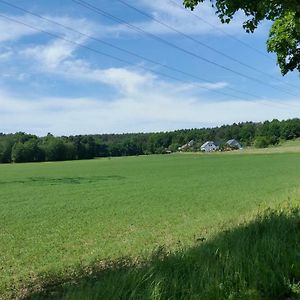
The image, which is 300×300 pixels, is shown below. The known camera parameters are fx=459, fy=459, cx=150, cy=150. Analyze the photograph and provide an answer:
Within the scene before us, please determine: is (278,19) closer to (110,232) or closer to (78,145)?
(110,232)

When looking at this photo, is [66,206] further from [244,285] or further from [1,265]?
[244,285]

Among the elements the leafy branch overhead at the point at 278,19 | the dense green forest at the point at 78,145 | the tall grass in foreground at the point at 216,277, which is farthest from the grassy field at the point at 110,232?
the dense green forest at the point at 78,145

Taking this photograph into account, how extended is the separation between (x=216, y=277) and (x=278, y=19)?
1009 cm

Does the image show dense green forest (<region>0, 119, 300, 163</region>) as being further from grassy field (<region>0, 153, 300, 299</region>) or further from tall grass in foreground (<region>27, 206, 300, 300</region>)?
tall grass in foreground (<region>27, 206, 300, 300</region>)

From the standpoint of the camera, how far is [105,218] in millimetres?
20750

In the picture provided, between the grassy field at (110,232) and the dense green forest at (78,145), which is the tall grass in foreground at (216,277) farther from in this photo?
the dense green forest at (78,145)

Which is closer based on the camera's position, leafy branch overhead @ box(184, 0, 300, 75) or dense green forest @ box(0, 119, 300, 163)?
leafy branch overhead @ box(184, 0, 300, 75)

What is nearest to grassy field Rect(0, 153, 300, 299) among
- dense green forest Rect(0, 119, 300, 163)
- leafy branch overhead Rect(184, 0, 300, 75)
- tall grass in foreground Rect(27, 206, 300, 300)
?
tall grass in foreground Rect(27, 206, 300, 300)

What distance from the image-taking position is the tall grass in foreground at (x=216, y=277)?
18.6ft

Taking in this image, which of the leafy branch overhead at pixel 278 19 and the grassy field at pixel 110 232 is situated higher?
the leafy branch overhead at pixel 278 19

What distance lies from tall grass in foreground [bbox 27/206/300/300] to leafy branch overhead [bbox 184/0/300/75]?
426 cm

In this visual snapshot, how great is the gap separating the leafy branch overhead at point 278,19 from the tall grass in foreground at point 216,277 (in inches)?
168

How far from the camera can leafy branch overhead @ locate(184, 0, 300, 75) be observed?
8.78m

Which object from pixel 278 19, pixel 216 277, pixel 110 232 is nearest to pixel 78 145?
pixel 110 232
